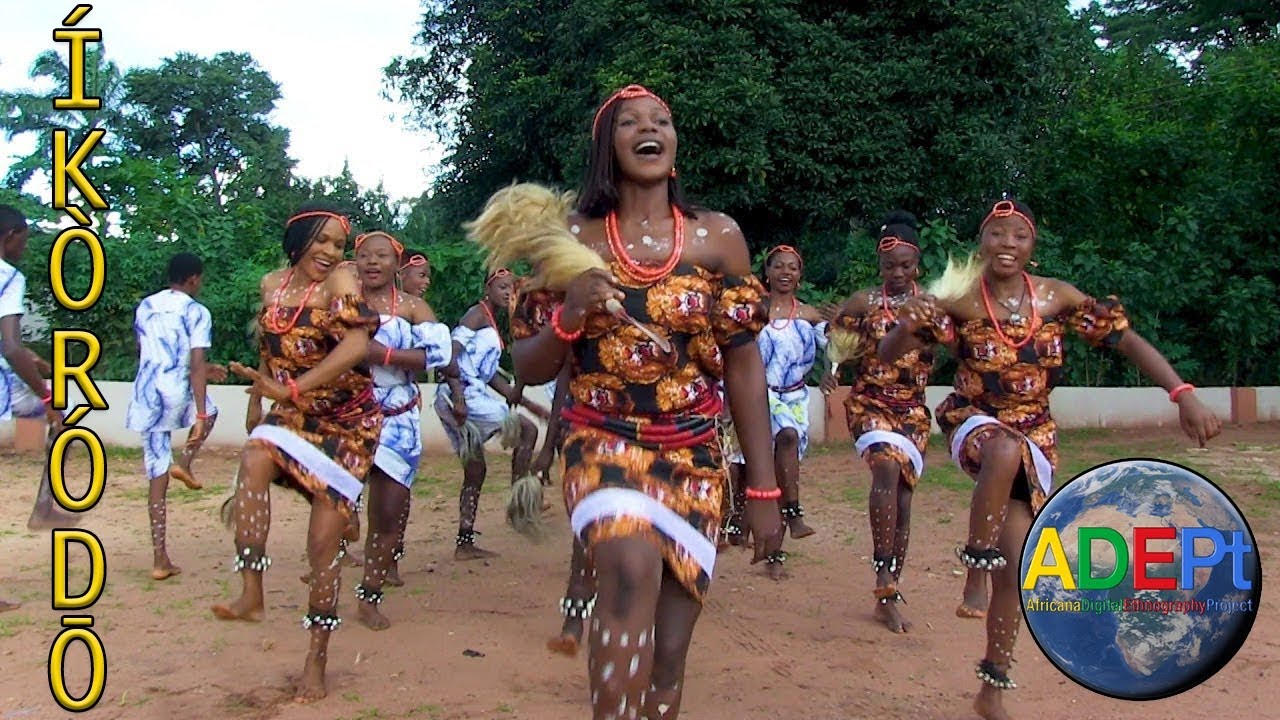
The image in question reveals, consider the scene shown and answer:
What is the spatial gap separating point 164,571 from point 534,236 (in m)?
4.25

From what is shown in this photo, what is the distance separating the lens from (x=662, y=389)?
122 inches

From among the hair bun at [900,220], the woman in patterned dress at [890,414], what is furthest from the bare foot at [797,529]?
the hair bun at [900,220]

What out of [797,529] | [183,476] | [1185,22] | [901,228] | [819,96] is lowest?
[797,529]

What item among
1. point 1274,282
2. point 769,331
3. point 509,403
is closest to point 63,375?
point 509,403

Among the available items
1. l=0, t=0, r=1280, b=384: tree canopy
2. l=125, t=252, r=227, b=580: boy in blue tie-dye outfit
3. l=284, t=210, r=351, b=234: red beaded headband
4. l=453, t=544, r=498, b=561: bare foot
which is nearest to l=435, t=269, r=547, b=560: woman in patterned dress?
l=453, t=544, r=498, b=561: bare foot

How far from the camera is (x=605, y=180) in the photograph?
3.26m

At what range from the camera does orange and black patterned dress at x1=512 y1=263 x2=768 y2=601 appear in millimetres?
2979

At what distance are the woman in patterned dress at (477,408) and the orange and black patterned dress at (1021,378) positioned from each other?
3.18 meters

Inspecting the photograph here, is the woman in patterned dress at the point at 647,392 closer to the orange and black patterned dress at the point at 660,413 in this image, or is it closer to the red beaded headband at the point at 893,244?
the orange and black patterned dress at the point at 660,413

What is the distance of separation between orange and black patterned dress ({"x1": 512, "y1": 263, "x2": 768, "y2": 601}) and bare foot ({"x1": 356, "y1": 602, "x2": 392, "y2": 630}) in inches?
100

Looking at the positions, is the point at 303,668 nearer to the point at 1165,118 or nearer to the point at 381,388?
the point at 381,388

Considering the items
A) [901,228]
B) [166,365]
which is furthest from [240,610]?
[901,228]

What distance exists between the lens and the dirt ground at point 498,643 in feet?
13.8

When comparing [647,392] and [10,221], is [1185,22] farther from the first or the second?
[647,392]
